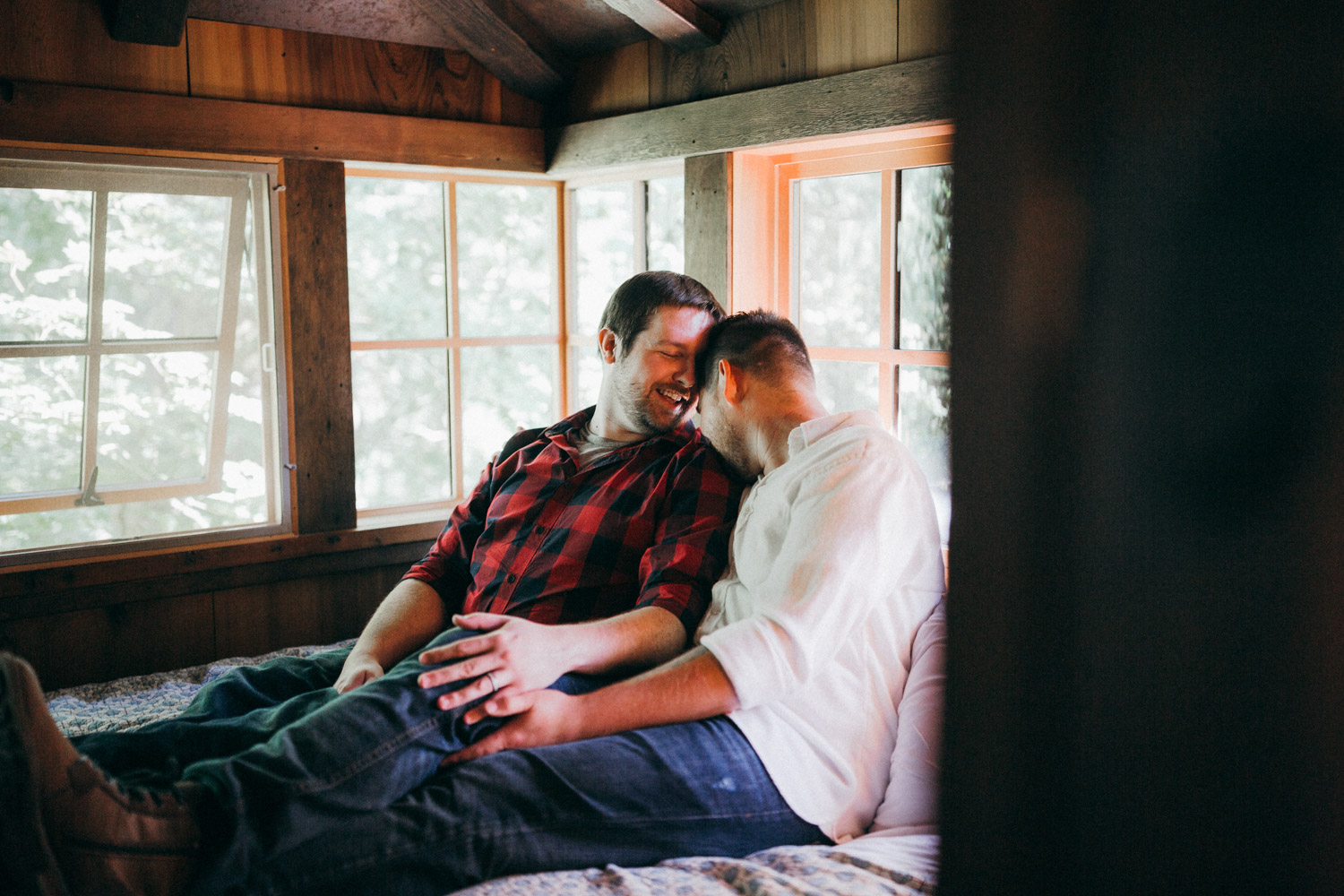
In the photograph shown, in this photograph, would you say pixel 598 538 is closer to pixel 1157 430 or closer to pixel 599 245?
pixel 1157 430

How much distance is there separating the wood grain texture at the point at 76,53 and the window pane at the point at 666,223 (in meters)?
1.45

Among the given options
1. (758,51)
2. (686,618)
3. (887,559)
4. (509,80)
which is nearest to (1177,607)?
(887,559)

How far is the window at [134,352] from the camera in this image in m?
2.68

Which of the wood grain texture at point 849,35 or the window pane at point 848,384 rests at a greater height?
the wood grain texture at point 849,35

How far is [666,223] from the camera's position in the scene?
3.15 m

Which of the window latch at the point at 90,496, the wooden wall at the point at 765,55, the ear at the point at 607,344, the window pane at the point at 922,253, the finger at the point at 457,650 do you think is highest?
the wooden wall at the point at 765,55

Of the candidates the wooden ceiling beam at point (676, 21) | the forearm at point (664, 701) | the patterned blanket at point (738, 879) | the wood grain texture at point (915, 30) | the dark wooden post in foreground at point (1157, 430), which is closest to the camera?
the dark wooden post in foreground at point (1157, 430)

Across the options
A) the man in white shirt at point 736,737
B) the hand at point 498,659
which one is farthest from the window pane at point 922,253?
the hand at point 498,659

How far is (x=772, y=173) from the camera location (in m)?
2.79

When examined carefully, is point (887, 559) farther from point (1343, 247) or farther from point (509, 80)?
point (509, 80)

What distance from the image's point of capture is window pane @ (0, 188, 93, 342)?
2.63 m

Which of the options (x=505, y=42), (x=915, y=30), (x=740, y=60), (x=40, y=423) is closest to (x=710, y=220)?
(x=740, y=60)

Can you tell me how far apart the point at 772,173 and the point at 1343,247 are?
2644mm

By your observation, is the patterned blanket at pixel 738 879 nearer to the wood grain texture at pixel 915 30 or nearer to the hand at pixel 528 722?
the hand at pixel 528 722
